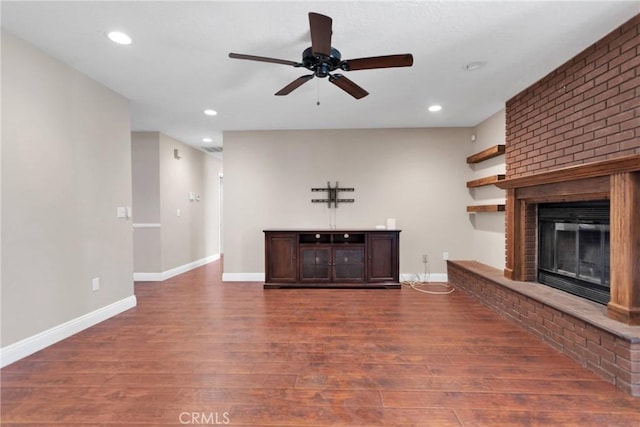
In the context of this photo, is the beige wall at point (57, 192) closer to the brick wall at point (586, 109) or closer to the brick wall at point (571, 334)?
the brick wall at point (571, 334)

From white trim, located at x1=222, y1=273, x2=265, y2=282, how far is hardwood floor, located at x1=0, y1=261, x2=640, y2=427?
4.96ft

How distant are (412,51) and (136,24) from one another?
209 cm

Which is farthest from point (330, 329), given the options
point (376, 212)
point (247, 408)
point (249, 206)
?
point (249, 206)

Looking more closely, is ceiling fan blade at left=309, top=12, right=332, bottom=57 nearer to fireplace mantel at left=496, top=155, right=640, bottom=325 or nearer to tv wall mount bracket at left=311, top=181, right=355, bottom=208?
fireplace mantel at left=496, top=155, right=640, bottom=325

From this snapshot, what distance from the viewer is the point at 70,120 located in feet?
8.77

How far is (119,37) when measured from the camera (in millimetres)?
2191

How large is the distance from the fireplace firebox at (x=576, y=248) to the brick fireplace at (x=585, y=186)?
9 centimetres

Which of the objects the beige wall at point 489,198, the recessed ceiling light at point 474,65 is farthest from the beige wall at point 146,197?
the beige wall at point 489,198

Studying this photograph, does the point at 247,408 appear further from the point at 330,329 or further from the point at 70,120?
the point at 70,120

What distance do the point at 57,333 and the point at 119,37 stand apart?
250 cm

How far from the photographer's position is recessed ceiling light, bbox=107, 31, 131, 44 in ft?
7.04

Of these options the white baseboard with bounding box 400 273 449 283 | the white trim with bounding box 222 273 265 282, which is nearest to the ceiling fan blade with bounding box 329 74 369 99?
the white baseboard with bounding box 400 273 449 283

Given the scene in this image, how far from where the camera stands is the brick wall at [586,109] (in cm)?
202

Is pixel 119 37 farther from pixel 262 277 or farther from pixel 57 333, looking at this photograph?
pixel 262 277
